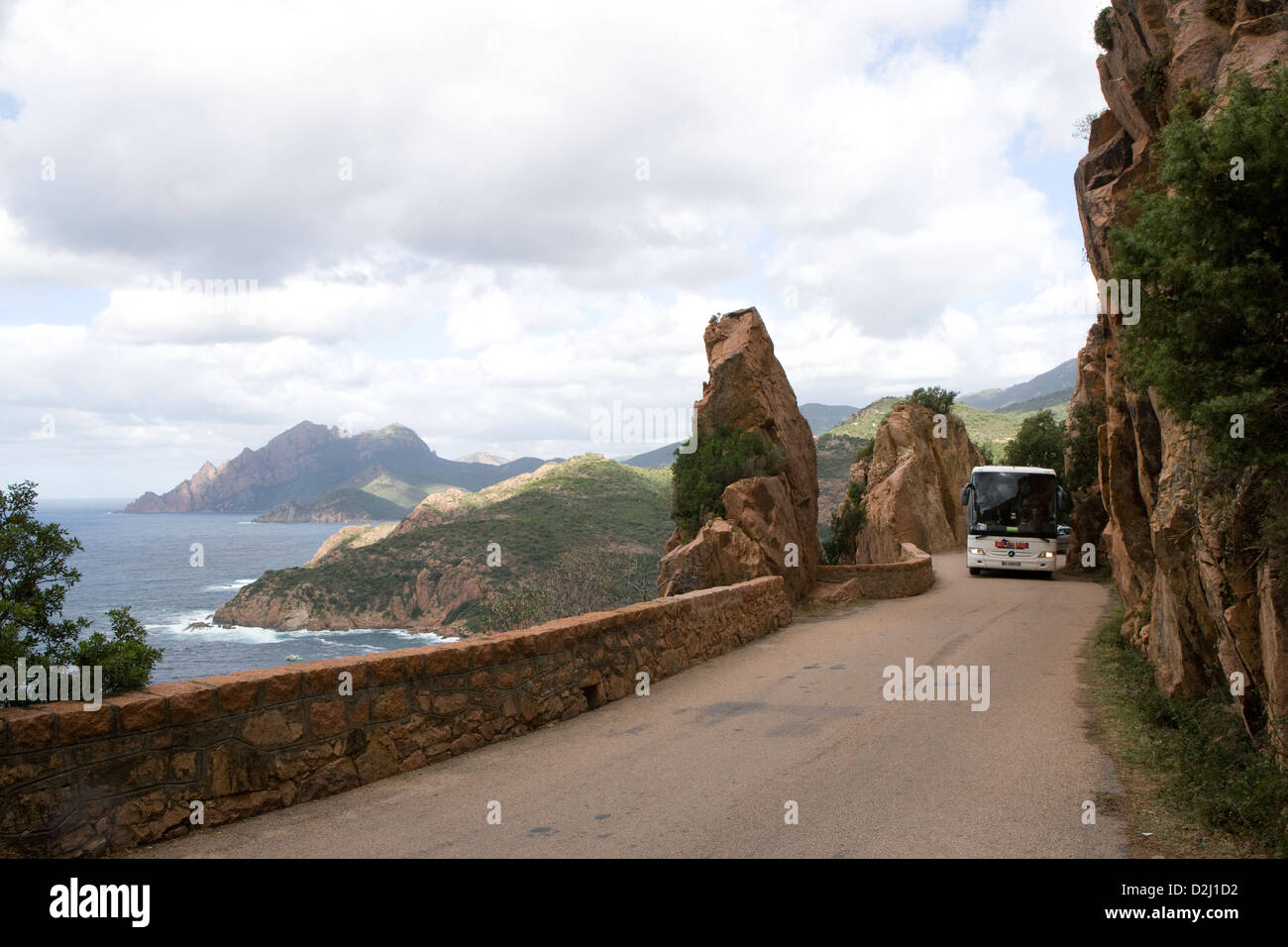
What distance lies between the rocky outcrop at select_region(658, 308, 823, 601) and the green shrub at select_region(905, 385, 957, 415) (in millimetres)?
29604

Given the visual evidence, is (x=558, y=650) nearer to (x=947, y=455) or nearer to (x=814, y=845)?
(x=814, y=845)

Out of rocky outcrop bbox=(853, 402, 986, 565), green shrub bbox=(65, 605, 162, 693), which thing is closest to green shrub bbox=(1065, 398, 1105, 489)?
rocky outcrop bbox=(853, 402, 986, 565)

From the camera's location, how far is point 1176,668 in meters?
9.05

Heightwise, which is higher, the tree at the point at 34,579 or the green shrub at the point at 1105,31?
the green shrub at the point at 1105,31

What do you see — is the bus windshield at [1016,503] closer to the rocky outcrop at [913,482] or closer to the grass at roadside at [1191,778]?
the rocky outcrop at [913,482]

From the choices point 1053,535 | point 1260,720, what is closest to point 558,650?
point 1260,720

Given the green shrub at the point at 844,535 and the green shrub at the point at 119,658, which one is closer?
the green shrub at the point at 119,658

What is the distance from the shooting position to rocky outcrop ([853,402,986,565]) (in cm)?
3978

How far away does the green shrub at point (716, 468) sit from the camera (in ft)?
67.1

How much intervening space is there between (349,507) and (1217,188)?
159998 millimetres

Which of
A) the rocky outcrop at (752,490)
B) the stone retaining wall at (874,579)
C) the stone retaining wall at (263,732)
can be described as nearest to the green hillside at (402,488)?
the rocky outcrop at (752,490)

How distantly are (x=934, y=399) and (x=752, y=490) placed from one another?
36.0 m

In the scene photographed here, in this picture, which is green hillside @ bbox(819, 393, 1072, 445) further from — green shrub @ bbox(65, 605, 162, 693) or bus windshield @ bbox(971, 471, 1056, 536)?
green shrub @ bbox(65, 605, 162, 693)

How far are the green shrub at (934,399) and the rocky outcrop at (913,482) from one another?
3.26 ft
